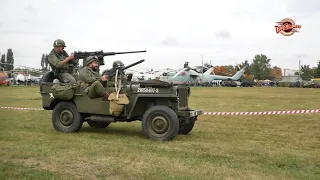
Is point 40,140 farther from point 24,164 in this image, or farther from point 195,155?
point 195,155

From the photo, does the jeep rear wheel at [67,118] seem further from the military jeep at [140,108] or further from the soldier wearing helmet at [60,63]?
the soldier wearing helmet at [60,63]

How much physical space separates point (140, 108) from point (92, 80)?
1289 mm

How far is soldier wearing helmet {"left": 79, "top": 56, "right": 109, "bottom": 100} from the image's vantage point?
28.0 feet

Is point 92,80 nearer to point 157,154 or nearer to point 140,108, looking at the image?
point 140,108

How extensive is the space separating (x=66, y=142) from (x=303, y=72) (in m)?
133

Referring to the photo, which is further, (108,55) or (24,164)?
(108,55)

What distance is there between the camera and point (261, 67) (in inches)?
5202

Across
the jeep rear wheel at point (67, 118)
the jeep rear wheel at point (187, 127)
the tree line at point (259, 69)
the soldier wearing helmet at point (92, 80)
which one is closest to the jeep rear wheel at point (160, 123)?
the jeep rear wheel at point (187, 127)

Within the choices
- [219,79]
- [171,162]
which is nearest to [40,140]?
[171,162]

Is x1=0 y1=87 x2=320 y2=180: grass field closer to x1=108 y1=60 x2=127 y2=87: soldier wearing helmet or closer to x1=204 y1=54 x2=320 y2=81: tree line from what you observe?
x1=108 y1=60 x2=127 y2=87: soldier wearing helmet

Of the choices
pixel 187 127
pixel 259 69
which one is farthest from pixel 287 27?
pixel 259 69

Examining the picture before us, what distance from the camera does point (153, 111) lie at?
317 inches

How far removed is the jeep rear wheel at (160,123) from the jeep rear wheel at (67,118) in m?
1.91

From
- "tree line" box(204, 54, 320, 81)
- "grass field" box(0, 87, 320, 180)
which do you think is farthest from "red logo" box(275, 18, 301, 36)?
"tree line" box(204, 54, 320, 81)
